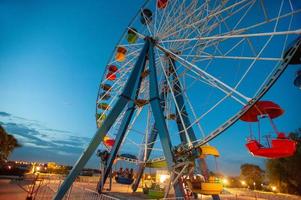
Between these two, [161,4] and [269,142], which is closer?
[269,142]

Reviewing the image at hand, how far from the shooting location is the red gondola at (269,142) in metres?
6.22

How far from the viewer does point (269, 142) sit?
6.62 metres

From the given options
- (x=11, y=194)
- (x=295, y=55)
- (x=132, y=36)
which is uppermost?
(x=132, y=36)

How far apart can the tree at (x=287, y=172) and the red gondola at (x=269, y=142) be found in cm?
2094

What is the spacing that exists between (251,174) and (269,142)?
3936 centimetres

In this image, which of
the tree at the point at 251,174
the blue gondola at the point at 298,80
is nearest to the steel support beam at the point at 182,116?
the blue gondola at the point at 298,80

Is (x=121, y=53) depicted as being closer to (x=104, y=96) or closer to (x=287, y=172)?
(x=104, y=96)

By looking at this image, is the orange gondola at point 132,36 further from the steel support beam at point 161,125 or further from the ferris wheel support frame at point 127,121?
the steel support beam at point 161,125

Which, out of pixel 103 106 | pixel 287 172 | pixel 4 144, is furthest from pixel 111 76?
pixel 287 172

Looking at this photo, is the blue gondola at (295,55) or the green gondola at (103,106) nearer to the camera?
the blue gondola at (295,55)

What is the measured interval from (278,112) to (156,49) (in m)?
8.49

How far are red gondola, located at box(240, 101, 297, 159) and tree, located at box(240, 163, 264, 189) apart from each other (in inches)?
1438

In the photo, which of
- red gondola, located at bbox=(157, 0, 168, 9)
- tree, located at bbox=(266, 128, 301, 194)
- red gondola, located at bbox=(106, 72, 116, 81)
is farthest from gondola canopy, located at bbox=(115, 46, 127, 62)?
tree, located at bbox=(266, 128, 301, 194)

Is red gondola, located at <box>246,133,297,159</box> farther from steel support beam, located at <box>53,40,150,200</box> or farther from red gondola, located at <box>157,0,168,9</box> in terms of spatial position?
red gondola, located at <box>157,0,168,9</box>
